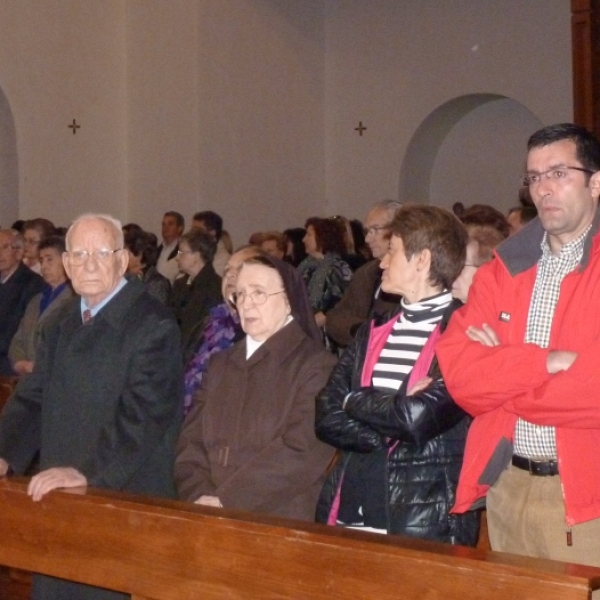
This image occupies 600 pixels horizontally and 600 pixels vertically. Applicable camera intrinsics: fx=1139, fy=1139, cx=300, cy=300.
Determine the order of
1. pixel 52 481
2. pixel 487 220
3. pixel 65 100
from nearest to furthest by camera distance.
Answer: pixel 52 481 < pixel 487 220 < pixel 65 100

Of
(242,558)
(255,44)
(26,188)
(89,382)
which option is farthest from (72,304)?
(255,44)

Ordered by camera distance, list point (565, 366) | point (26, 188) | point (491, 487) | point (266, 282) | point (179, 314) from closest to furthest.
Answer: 1. point (565, 366)
2. point (491, 487)
3. point (266, 282)
4. point (179, 314)
5. point (26, 188)

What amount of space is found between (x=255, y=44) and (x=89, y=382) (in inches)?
363

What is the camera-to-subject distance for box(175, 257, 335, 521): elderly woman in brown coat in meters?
3.28

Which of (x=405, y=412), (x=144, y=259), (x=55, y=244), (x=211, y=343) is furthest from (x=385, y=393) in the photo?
(x=144, y=259)

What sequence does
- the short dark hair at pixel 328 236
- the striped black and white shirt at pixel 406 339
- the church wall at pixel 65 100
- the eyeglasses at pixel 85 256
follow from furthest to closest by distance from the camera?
the church wall at pixel 65 100, the short dark hair at pixel 328 236, the eyeglasses at pixel 85 256, the striped black and white shirt at pixel 406 339

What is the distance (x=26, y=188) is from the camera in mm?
11172

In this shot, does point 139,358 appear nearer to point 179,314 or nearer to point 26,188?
point 179,314

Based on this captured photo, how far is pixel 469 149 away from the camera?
13.0m

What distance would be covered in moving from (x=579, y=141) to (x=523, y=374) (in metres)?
0.62

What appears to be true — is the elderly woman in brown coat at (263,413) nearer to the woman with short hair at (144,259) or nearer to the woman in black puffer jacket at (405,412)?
the woman in black puffer jacket at (405,412)

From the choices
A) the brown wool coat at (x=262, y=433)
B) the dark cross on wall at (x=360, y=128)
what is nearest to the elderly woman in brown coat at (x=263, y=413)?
the brown wool coat at (x=262, y=433)

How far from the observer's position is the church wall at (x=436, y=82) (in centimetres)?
1162

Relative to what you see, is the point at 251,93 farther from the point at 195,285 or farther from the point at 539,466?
the point at 539,466
